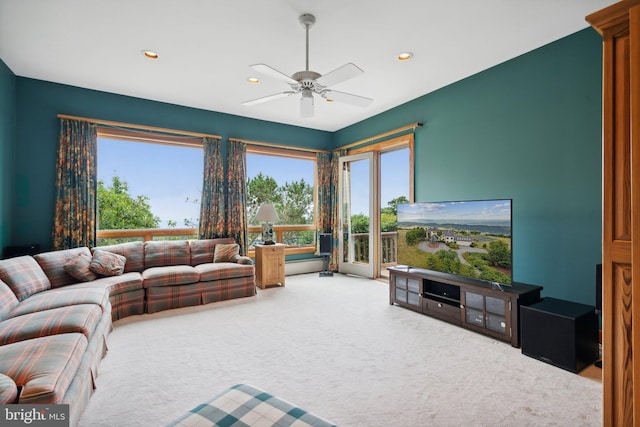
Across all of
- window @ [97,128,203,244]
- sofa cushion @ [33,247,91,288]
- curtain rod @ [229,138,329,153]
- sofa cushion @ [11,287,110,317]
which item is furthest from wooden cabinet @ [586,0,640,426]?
window @ [97,128,203,244]

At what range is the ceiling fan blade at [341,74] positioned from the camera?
2.53 meters

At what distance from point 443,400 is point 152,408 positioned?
6.06 ft

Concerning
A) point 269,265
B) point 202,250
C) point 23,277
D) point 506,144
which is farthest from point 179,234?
point 506,144

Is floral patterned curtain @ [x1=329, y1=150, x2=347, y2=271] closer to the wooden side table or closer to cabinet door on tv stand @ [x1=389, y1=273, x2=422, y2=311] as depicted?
the wooden side table

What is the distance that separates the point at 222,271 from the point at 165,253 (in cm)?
93

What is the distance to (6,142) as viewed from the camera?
148 inches

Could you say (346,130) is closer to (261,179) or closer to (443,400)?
(261,179)

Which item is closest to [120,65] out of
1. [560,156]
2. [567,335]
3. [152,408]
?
[152,408]

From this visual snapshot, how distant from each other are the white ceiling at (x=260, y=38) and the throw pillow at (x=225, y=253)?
231 centimetres

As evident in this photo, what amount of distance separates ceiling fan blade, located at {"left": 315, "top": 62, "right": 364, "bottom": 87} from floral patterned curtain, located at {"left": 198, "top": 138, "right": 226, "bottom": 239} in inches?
117

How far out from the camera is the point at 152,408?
6.39 ft

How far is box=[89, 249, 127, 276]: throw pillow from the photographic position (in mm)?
3711

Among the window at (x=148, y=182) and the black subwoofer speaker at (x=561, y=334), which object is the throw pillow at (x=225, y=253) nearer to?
the window at (x=148, y=182)

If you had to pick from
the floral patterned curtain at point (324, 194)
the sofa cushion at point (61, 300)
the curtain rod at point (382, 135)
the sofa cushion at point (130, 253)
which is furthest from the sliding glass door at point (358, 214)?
the sofa cushion at point (61, 300)
